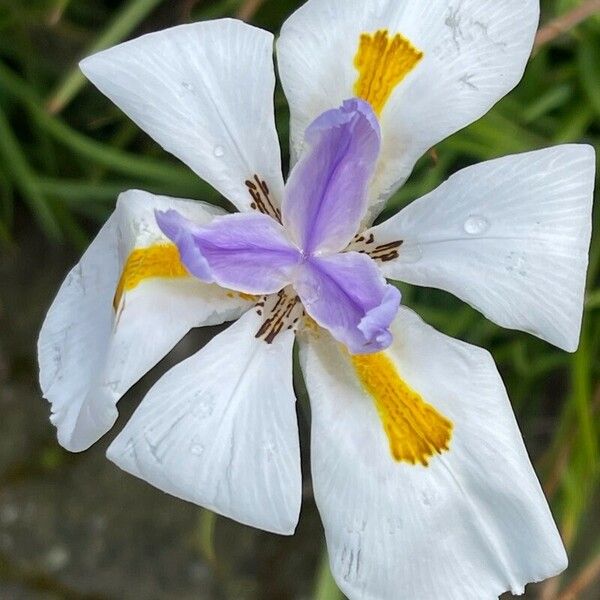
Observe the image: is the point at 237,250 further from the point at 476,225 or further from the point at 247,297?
the point at 476,225

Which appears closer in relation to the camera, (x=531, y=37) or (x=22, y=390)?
(x=531, y=37)

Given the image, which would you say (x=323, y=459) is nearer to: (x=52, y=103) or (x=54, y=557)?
(x=52, y=103)

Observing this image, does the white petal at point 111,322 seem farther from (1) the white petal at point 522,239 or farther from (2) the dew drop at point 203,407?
(1) the white petal at point 522,239

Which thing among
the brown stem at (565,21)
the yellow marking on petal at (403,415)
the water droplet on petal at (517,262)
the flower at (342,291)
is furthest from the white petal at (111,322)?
the brown stem at (565,21)

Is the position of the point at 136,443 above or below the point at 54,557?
above

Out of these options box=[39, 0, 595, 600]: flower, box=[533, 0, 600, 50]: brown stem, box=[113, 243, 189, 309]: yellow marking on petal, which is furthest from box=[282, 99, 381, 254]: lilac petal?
box=[533, 0, 600, 50]: brown stem

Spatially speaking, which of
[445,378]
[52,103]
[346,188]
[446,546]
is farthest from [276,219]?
[52,103]

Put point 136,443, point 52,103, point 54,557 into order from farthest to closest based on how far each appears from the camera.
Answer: point 54,557 < point 52,103 < point 136,443
